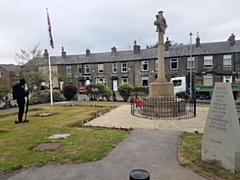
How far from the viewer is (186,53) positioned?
3042 cm

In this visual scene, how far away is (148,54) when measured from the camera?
33.5 m

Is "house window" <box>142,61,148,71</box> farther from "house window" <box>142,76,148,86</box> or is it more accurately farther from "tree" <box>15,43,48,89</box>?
"tree" <box>15,43,48,89</box>

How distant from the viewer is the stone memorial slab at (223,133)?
3.83 meters

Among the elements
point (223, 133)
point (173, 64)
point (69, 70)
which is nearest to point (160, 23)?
point (223, 133)

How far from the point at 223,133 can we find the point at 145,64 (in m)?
29.7

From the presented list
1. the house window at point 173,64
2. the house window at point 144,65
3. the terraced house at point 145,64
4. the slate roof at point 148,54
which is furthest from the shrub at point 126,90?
the house window at point 173,64

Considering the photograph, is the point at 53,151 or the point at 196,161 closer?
the point at 196,161

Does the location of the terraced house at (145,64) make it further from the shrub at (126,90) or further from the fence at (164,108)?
the fence at (164,108)

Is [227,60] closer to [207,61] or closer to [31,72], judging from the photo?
[207,61]

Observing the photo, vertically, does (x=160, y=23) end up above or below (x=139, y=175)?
above

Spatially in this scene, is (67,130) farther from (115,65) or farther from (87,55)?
(87,55)

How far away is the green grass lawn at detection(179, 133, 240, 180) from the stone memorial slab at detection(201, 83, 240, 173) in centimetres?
16

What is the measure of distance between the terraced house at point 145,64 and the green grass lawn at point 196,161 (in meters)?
→ 20.4

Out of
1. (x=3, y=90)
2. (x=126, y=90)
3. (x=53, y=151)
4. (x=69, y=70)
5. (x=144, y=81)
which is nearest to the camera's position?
(x=53, y=151)
